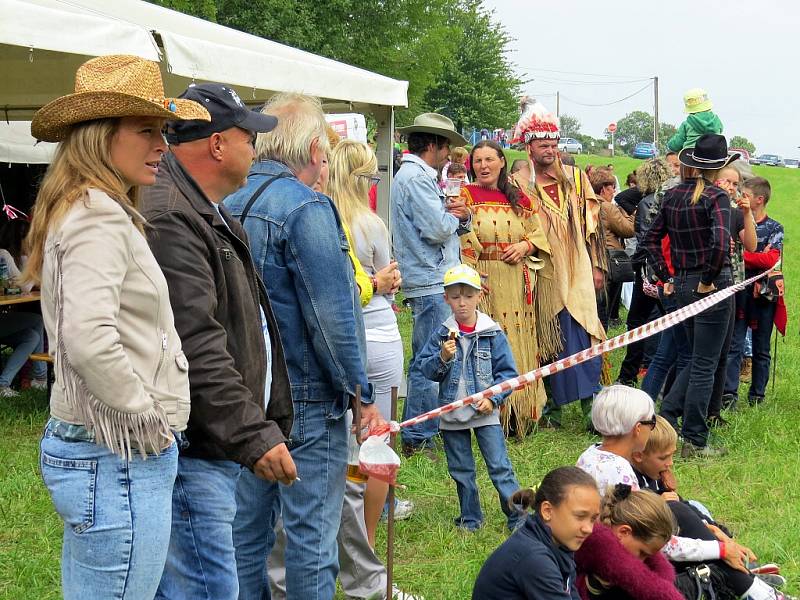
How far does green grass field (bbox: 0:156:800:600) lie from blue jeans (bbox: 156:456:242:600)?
6.08ft

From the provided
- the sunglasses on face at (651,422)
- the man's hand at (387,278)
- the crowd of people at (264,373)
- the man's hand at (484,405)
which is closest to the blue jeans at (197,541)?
the crowd of people at (264,373)

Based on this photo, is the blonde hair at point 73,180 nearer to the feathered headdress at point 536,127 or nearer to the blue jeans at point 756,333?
the feathered headdress at point 536,127

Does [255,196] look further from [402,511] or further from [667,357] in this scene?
[667,357]

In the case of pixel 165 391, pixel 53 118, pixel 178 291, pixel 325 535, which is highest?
pixel 53 118

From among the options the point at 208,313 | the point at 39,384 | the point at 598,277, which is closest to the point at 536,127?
the point at 598,277

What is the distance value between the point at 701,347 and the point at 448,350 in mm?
2139

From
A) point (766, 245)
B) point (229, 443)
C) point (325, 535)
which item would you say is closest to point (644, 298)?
point (766, 245)

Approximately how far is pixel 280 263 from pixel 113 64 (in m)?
0.96

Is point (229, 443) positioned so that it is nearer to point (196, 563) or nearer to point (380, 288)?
point (196, 563)

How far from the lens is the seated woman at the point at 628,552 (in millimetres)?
3566

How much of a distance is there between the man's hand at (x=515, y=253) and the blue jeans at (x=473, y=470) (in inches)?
77.6

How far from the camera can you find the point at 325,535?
3381mm

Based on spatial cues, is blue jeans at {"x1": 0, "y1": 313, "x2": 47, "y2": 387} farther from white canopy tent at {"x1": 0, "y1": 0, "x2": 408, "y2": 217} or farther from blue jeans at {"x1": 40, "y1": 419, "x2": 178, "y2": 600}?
blue jeans at {"x1": 40, "y1": 419, "x2": 178, "y2": 600}

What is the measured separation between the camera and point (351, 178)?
4.59 metres
